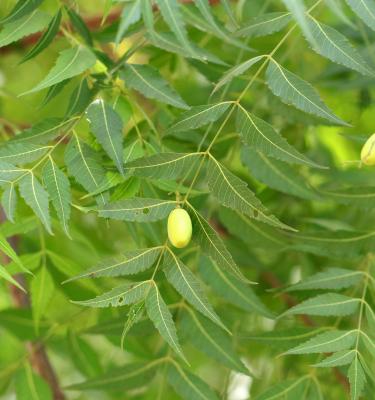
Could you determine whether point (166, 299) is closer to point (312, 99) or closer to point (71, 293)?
point (71, 293)

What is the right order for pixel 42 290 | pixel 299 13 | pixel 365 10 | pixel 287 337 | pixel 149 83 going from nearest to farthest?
1. pixel 299 13
2. pixel 365 10
3. pixel 149 83
4. pixel 287 337
5. pixel 42 290

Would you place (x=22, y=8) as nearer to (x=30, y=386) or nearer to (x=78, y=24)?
(x=78, y=24)

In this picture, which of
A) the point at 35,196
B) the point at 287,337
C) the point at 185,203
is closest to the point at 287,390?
the point at 287,337

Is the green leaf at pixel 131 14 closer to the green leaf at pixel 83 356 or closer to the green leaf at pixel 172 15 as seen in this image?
the green leaf at pixel 172 15

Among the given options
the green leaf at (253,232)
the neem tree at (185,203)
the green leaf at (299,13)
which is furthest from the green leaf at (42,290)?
the green leaf at (299,13)

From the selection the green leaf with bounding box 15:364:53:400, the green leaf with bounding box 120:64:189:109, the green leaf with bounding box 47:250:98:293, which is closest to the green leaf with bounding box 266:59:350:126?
the green leaf with bounding box 120:64:189:109

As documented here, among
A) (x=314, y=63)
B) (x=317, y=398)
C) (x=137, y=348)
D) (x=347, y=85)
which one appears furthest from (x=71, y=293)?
(x=314, y=63)
